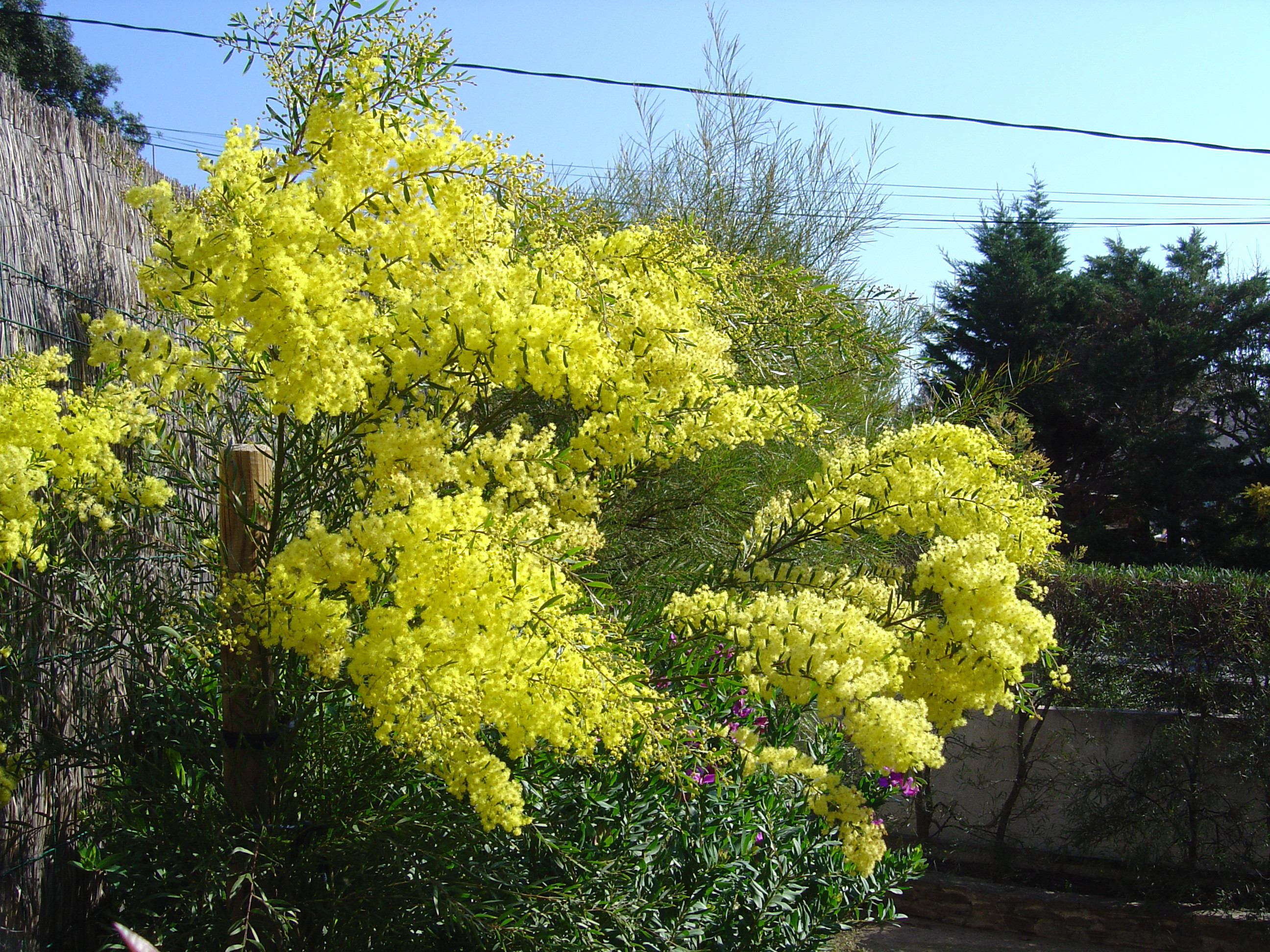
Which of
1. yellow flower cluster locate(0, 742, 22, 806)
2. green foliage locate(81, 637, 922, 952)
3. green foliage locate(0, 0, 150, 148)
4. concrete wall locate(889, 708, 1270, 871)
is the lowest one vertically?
concrete wall locate(889, 708, 1270, 871)

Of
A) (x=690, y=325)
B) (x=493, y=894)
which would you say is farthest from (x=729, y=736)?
(x=690, y=325)

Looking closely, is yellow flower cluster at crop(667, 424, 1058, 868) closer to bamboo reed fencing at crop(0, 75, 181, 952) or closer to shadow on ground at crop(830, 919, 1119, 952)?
bamboo reed fencing at crop(0, 75, 181, 952)

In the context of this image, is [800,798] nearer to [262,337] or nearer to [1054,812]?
[262,337]

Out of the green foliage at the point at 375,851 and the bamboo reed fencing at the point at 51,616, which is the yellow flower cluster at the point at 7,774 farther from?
the green foliage at the point at 375,851

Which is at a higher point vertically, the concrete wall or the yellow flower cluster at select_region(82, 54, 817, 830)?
the yellow flower cluster at select_region(82, 54, 817, 830)

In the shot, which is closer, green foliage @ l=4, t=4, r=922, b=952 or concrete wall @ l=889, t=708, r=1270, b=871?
green foliage @ l=4, t=4, r=922, b=952

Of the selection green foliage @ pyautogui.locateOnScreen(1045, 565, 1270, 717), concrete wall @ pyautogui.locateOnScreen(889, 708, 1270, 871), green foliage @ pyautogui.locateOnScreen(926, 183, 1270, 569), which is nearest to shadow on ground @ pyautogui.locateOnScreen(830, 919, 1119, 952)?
concrete wall @ pyautogui.locateOnScreen(889, 708, 1270, 871)

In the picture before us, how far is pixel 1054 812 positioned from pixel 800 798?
4.89 metres

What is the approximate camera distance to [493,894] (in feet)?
5.95

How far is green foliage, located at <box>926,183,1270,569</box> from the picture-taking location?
49.6 feet

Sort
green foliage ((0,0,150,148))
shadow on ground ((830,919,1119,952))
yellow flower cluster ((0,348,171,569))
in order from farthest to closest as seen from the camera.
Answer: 1. green foliage ((0,0,150,148))
2. shadow on ground ((830,919,1119,952))
3. yellow flower cluster ((0,348,171,569))

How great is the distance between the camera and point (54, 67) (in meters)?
16.6

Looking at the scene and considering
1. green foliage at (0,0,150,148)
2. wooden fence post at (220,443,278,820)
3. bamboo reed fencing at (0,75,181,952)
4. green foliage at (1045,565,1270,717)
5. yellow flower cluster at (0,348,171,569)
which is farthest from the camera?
→ green foliage at (0,0,150,148)

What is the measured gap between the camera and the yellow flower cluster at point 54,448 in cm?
157
